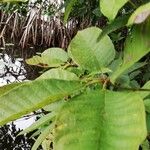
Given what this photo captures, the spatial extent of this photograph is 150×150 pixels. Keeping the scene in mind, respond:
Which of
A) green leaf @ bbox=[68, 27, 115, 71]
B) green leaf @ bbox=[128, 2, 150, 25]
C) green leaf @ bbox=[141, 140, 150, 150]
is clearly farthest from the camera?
green leaf @ bbox=[141, 140, 150, 150]

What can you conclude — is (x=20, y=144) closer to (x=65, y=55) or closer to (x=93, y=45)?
(x=65, y=55)

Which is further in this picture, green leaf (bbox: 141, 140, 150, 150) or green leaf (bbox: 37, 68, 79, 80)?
green leaf (bbox: 141, 140, 150, 150)

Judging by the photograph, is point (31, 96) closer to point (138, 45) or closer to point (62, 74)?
point (138, 45)

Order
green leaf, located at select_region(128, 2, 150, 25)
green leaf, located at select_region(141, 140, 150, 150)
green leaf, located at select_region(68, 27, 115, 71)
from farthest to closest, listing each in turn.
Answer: green leaf, located at select_region(141, 140, 150, 150)
green leaf, located at select_region(68, 27, 115, 71)
green leaf, located at select_region(128, 2, 150, 25)

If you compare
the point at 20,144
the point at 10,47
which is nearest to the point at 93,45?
the point at 20,144

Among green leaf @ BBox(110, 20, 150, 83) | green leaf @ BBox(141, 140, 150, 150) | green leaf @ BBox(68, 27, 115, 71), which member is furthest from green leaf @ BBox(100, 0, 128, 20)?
green leaf @ BBox(141, 140, 150, 150)

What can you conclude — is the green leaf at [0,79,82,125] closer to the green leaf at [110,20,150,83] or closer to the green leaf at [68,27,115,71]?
the green leaf at [110,20,150,83]
